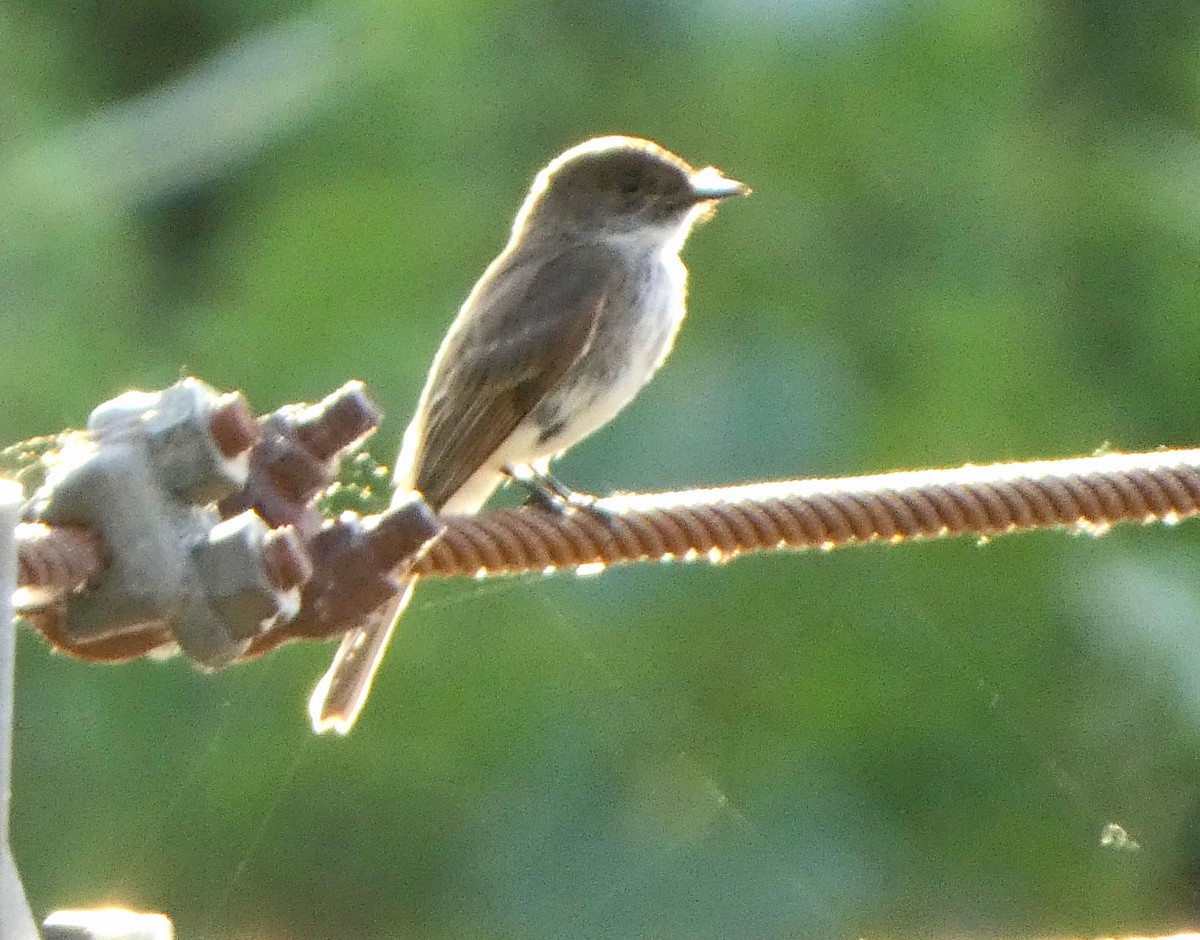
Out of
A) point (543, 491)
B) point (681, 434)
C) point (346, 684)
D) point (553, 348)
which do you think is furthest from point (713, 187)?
point (681, 434)

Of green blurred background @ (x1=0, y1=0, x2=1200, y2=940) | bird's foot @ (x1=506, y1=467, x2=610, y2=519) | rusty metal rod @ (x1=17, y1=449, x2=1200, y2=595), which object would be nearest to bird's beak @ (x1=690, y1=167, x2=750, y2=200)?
bird's foot @ (x1=506, y1=467, x2=610, y2=519)

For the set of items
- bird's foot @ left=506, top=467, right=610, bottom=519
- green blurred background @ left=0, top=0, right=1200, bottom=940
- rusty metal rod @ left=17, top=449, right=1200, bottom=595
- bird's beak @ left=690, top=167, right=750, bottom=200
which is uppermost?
green blurred background @ left=0, top=0, right=1200, bottom=940

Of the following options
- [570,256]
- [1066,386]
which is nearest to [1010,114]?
[1066,386]

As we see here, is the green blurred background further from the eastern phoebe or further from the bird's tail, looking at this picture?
the bird's tail

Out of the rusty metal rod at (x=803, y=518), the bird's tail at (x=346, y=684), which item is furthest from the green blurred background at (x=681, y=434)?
the rusty metal rod at (x=803, y=518)

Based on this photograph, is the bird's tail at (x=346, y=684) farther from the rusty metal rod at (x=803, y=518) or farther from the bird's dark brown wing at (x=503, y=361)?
→ the rusty metal rod at (x=803, y=518)

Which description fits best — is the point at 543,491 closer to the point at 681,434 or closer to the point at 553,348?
the point at 553,348

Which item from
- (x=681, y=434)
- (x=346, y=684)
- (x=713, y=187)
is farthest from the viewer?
(x=681, y=434)

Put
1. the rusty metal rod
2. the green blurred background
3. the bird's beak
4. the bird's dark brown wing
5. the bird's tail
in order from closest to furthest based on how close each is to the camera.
→ the rusty metal rod → the bird's tail → the bird's dark brown wing → the bird's beak → the green blurred background
